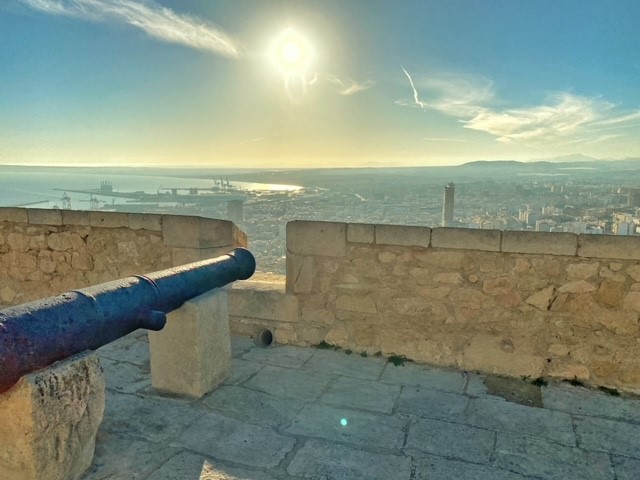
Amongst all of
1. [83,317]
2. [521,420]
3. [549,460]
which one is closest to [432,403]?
[521,420]

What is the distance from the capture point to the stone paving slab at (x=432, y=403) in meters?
3.26

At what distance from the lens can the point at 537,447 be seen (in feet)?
9.39

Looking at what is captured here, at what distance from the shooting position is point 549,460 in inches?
107

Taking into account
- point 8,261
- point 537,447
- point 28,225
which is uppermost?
point 28,225

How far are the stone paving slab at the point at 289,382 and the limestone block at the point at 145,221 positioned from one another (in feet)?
7.07

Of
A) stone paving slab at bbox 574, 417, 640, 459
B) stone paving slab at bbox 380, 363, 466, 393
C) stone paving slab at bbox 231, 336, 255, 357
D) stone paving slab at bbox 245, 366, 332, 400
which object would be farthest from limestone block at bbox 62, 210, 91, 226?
stone paving slab at bbox 574, 417, 640, 459

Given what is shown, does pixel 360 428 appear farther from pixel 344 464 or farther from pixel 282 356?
pixel 282 356

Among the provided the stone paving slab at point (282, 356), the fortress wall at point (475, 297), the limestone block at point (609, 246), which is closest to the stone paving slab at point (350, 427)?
the stone paving slab at point (282, 356)

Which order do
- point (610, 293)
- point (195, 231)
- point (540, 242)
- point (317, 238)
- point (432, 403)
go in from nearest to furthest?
point (432, 403)
point (610, 293)
point (540, 242)
point (317, 238)
point (195, 231)

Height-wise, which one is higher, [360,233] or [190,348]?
[360,233]

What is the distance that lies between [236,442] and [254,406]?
0.48m

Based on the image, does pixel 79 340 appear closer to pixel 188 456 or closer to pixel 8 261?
pixel 188 456

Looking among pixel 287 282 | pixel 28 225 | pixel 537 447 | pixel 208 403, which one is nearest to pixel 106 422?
pixel 208 403

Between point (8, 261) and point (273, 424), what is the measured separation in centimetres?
462
